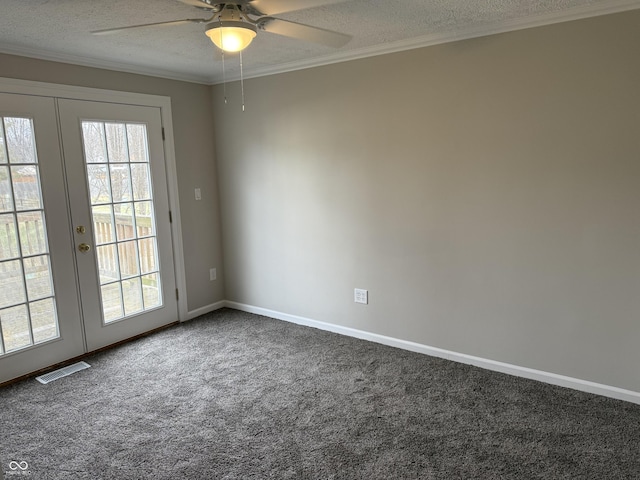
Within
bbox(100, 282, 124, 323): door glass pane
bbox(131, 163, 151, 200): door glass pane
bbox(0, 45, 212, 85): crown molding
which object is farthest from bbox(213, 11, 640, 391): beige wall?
bbox(100, 282, 124, 323): door glass pane

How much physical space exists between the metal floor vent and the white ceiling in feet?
7.37

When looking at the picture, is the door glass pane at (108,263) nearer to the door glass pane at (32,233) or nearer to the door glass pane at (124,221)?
the door glass pane at (124,221)

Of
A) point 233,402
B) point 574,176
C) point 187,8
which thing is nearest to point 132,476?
point 233,402

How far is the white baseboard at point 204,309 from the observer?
4.33 metres

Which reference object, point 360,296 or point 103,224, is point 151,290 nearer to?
point 103,224

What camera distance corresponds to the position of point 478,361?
3.21 m

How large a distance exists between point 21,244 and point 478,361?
10.9 feet

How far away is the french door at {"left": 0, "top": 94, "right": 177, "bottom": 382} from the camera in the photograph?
3.08 metres

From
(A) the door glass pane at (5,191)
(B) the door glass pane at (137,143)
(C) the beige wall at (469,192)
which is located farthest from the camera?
(B) the door glass pane at (137,143)

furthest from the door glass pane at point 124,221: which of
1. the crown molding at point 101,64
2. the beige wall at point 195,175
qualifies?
the crown molding at point 101,64

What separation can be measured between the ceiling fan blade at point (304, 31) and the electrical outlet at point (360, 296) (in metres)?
2.02

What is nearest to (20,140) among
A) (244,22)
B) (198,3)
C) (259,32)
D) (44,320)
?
(44,320)

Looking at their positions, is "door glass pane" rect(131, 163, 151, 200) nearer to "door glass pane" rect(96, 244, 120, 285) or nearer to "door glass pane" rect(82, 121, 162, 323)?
"door glass pane" rect(82, 121, 162, 323)

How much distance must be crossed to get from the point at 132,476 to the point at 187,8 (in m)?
2.37
